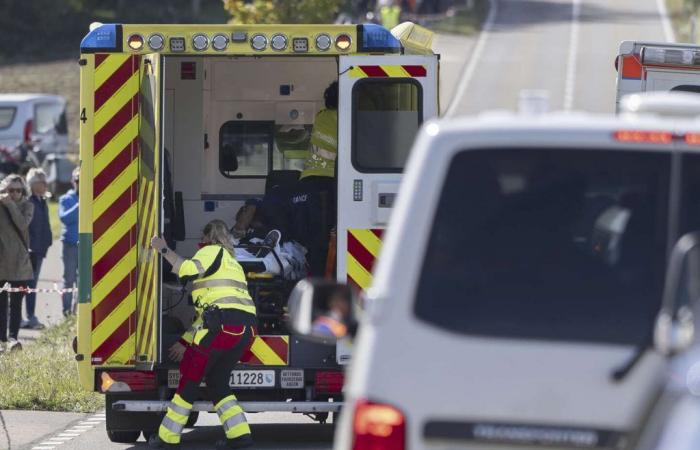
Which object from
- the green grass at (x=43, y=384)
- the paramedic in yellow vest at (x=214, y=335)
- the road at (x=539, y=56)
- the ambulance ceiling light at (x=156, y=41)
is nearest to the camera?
the ambulance ceiling light at (x=156, y=41)

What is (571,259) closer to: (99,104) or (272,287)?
(99,104)

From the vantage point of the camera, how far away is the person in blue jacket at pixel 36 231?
16547mm

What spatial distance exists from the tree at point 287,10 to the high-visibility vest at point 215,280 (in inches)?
716

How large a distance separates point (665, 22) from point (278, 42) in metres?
52.6

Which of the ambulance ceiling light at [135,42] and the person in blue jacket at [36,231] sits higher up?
the ambulance ceiling light at [135,42]

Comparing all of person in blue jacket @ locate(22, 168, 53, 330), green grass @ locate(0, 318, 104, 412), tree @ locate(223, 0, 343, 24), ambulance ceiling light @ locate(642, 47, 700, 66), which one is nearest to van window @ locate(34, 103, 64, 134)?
tree @ locate(223, 0, 343, 24)

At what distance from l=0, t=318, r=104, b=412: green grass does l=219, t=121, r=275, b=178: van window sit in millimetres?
2052

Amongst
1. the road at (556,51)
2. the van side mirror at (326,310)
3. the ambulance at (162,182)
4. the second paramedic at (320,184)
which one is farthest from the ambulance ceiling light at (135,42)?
the road at (556,51)

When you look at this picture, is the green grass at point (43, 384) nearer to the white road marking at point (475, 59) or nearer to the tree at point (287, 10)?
the tree at point (287, 10)

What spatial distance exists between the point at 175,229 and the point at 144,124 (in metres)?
2.35

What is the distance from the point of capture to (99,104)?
973cm

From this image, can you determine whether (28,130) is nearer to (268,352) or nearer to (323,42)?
(268,352)

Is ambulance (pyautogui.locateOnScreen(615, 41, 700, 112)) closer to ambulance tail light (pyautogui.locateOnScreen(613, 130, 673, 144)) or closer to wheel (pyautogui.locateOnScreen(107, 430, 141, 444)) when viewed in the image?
wheel (pyautogui.locateOnScreen(107, 430, 141, 444))

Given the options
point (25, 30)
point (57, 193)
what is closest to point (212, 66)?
point (57, 193)
